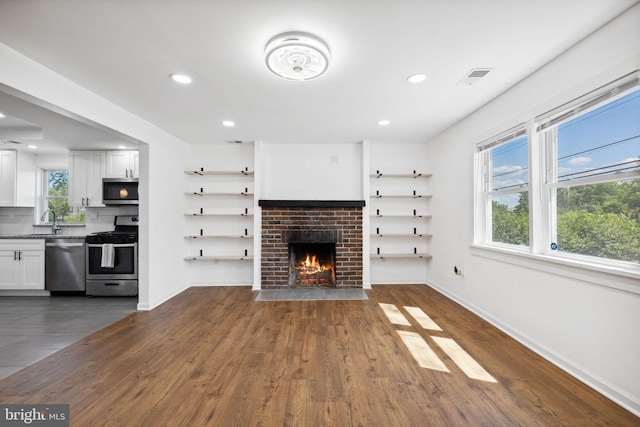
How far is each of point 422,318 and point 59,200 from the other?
20.6 feet

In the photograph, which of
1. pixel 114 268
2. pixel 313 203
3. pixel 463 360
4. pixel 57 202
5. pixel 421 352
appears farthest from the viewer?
pixel 57 202

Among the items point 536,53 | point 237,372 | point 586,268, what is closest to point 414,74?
point 536,53

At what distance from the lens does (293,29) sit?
1735 mm

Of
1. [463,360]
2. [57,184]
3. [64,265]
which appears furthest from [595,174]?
[57,184]

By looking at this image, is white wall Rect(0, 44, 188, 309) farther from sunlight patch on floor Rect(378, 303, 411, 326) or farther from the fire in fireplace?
sunlight patch on floor Rect(378, 303, 411, 326)

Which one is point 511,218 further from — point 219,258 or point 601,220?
point 219,258

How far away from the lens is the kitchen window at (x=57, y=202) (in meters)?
4.73

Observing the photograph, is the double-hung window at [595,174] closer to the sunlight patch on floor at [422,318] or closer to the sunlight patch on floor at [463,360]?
the sunlight patch on floor at [463,360]

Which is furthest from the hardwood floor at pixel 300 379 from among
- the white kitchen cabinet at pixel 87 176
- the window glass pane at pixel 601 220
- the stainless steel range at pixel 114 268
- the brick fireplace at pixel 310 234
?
the white kitchen cabinet at pixel 87 176

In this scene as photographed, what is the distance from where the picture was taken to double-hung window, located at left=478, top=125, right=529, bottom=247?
2.62m

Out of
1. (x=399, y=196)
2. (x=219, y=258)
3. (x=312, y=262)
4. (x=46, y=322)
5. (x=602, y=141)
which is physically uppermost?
(x=602, y=141)

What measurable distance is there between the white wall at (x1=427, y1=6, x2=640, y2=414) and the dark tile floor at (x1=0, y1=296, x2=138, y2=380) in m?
4.23

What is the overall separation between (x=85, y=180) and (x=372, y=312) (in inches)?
198

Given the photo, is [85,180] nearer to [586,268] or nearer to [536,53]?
[536,53]
